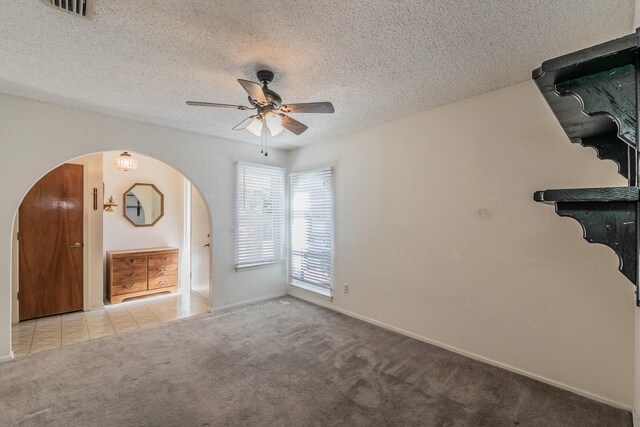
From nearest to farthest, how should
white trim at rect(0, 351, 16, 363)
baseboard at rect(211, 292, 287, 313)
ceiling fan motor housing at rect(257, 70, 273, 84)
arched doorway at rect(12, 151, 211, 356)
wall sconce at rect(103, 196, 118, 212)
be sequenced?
ceiling fan motor housing at rect(257, 70, 273, 84) < white trim at rect(0, 351, 16, 363) < arched doorway at rect(12, 151, 211, 356) < baseboard at rect(211, 292, 287, 313) < wall sconce at rect(103, 196, 118, 212)

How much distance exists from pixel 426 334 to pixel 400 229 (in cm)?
118

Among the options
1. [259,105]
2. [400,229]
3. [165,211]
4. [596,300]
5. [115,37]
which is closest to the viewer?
[115,37]

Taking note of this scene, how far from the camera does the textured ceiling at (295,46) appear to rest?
1687 mm

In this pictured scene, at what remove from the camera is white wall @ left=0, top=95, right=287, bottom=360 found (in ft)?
9.25

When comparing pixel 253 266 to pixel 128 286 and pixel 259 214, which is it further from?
pixel 128 286

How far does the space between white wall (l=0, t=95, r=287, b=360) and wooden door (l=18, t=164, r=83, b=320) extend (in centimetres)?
122

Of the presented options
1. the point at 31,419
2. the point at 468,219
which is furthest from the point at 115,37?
the point at 468,219

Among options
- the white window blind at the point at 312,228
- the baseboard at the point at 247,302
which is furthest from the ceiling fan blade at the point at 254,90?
the baseboard at the point at 247,302

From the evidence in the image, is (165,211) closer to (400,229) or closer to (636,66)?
(400,229)

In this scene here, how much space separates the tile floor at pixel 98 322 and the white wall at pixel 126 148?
0.42 m

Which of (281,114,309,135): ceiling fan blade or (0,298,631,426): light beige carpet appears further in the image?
(281,114,309,135): ceiling fan blade

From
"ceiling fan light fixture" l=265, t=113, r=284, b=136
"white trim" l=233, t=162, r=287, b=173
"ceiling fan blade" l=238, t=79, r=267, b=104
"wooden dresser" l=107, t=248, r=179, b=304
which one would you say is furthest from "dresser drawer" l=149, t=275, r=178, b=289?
"ceiling fan blade" l=238, t=79, r=267, b=104

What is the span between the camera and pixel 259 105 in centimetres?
238

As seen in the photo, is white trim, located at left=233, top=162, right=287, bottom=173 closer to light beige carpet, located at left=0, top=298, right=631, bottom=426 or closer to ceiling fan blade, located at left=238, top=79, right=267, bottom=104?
ceiling fan blade, located at left=238, top=79, right=267, bottom=104
